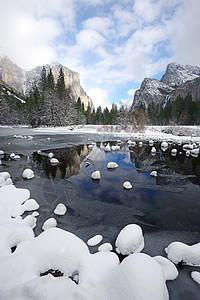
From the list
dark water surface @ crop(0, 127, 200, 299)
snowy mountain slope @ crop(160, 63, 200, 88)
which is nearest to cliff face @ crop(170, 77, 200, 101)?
snowy mountain slope @ crop(160, 63, 200, 88)

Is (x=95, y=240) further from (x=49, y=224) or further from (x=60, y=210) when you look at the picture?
(x=60, y=210)

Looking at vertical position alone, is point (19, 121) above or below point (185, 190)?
above

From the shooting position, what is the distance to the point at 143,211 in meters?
3.79

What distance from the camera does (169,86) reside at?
5743 inches

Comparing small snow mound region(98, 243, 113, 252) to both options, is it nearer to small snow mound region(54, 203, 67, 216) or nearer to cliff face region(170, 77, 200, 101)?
small snow mound region(54, 203, 67, 216)

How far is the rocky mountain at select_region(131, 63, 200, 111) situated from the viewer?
11062 cm

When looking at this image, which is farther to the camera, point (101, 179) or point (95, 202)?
point (101, 179)

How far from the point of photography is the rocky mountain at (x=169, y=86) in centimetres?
11062

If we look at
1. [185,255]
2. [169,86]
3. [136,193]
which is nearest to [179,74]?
[169,86]

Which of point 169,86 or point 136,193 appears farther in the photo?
point 169,86

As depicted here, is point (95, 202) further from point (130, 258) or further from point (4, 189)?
point (4, 189)

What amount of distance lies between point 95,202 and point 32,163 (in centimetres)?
517

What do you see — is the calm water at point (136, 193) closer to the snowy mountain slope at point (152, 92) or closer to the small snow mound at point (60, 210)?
the small snow mound at point (60, 210)

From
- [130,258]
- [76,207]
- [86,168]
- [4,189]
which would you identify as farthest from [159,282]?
[86,168]
